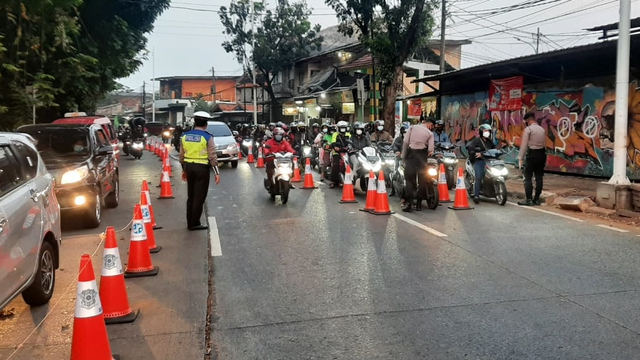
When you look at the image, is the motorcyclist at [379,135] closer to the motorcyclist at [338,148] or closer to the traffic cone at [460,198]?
the motorcyclist at [338,148]

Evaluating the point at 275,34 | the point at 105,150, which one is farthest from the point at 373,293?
the point at 275,34

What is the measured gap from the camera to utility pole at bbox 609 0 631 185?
10828mm

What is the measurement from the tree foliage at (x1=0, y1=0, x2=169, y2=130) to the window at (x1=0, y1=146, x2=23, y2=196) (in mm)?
6498

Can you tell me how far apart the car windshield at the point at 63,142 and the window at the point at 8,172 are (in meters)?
4.76

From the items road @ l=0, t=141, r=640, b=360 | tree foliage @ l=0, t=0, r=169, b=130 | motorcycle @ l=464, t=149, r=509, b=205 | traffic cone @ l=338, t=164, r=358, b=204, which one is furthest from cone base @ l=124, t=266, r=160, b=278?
motorcycle @ l=464, t=149, r=509, b=205

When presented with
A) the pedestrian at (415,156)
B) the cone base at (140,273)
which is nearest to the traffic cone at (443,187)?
the pedestrian at (415,156)

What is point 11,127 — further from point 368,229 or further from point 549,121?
point 549,121

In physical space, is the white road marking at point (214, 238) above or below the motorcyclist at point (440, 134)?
below

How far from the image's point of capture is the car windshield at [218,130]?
23.1m

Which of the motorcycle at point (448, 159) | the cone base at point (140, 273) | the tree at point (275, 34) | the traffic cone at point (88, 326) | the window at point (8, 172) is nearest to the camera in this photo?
the traffic cone at point (88, 326)

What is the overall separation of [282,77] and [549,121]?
124ft

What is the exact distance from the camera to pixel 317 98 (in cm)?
3862

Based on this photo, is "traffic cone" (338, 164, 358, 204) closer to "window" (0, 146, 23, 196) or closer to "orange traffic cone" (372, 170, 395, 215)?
"orange traffic cone" (372, 170, 395, 215)

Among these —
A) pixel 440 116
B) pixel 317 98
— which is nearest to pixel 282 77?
pixel 317 98
